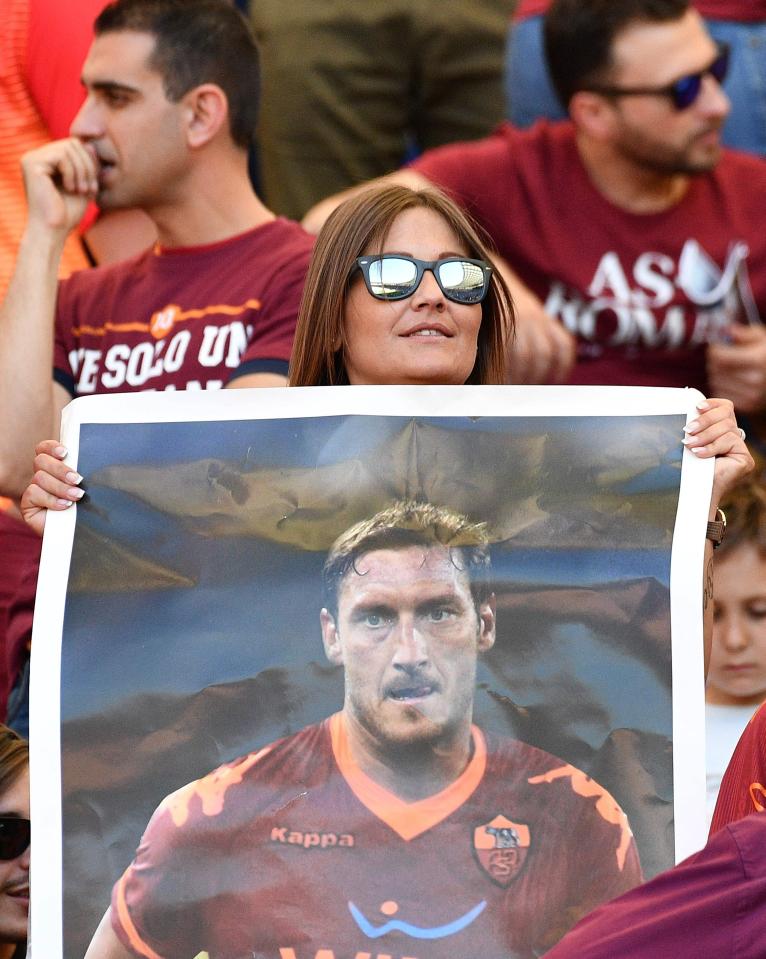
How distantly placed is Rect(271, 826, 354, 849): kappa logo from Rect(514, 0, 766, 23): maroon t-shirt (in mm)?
2869

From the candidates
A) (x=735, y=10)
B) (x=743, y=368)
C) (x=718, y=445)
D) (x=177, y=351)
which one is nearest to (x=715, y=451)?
(x=718, y=445)

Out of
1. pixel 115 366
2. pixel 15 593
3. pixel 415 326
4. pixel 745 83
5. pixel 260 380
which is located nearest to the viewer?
pixel 415 326

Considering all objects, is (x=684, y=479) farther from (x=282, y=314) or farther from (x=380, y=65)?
(x=380, y=65)

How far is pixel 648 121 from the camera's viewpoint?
13.3 feet

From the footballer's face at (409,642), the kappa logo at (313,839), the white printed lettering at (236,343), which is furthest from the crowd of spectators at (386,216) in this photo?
the kappa logo at (313,839)

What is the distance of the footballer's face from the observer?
215 centimetres

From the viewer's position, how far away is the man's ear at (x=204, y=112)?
3.45 metres

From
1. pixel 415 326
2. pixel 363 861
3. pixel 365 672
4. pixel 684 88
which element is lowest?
pixel 363 861

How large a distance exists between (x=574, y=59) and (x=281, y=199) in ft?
2.76

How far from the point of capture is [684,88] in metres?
4.02

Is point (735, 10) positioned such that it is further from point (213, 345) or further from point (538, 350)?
point (213, 345)

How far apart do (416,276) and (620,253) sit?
5.45 ft

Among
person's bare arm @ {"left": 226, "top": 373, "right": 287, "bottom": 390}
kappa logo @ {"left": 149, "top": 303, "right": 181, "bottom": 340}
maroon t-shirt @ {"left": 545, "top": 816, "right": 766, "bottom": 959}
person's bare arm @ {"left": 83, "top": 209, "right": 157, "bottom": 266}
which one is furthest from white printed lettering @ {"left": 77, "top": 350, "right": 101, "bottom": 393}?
maroon t-shirt @ {"left": 545, "top": 816, "right": 766, "bottom": 959}

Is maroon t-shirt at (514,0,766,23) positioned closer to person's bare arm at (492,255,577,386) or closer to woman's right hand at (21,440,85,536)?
person's bare arm at (492,255,577,386)
